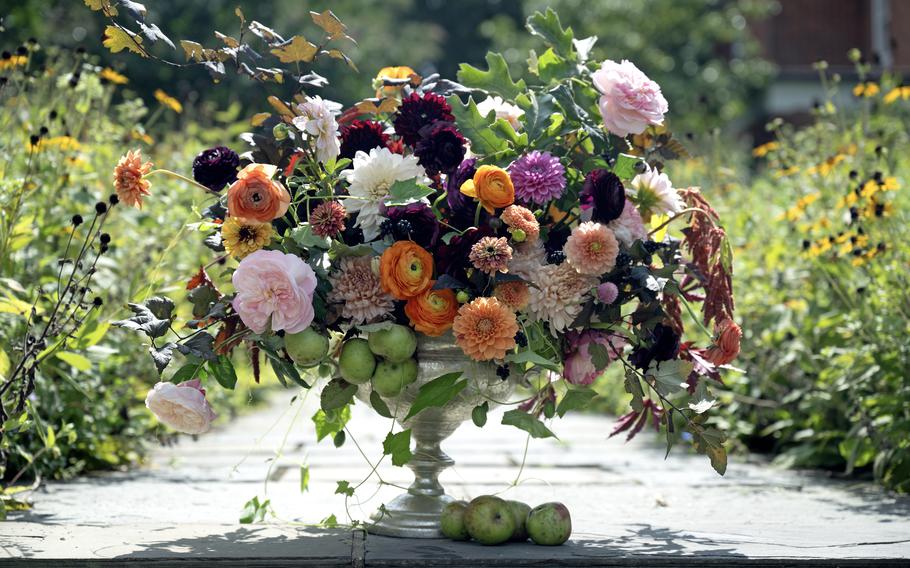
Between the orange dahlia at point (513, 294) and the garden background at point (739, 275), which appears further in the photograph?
the garden background at point (739, 275)

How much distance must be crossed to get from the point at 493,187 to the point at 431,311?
319mm

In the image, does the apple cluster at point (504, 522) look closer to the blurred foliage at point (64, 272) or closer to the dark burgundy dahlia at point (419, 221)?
the dark burgundy dahlia at point (419, 221)

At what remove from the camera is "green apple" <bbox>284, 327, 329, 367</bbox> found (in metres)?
2.35

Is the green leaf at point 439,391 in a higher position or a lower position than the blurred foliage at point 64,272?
lower

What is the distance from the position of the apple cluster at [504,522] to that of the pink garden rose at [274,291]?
67cm

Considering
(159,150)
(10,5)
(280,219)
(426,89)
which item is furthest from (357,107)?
(10,5)

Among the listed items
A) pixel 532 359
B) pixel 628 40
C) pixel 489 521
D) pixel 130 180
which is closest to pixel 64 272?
pixel 130 180

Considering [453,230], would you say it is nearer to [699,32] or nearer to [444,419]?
[444,419]

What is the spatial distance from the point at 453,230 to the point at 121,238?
2337mm

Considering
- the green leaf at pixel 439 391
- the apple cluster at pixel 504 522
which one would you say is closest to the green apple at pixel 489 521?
the apple cluster at pixel 504 522

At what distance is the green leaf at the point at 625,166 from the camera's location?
101 inches

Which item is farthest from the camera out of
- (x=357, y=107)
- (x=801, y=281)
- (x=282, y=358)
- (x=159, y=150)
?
(x=159, y=150)

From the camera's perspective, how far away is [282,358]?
245 centimetres

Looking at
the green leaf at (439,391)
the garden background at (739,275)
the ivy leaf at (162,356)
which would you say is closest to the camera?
the ivy leaf at (162,356)
